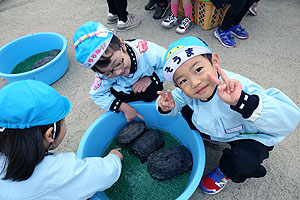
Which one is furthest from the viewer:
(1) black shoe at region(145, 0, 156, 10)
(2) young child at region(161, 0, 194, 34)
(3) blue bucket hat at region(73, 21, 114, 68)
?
(1) black shoe at region(145, 0, 156, 10)

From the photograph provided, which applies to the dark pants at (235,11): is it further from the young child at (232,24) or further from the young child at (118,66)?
the young child at (118,66)

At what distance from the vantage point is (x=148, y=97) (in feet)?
4.54

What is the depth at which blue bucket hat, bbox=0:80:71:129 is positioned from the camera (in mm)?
699

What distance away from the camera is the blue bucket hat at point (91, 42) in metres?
0.99

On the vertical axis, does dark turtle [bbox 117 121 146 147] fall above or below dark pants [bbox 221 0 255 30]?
below

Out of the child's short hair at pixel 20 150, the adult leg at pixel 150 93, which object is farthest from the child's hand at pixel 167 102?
the child's short hair at pixel 20 150

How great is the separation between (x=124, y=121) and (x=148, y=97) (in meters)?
0.25

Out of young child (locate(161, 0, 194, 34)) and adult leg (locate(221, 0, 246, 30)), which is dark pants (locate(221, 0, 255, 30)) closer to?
adult leg (locate(221, 0, 246, 30))

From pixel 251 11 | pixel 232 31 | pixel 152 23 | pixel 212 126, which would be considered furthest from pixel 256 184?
pixel 152 23

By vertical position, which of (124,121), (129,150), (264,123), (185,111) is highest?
(264,123)

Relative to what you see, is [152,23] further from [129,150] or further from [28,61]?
[129,150]

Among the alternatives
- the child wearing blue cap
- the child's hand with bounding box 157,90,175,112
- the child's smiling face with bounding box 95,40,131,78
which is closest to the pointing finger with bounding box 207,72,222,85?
the child wearing blue cap

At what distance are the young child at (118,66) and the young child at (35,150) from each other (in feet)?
0.93

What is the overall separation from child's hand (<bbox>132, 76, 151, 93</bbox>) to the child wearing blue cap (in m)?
0.27
